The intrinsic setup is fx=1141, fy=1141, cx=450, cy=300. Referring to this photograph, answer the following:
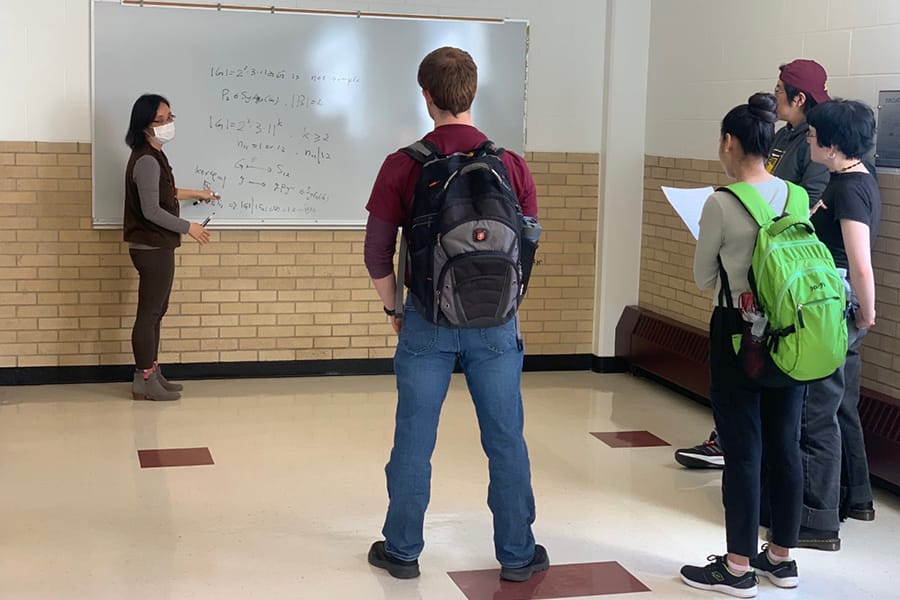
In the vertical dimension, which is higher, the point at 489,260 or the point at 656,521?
the point at 489,260

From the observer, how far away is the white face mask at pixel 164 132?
581 cm

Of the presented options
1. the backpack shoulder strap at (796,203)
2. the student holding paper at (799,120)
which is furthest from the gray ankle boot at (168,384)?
the backpack shoulder strap at (796,203)

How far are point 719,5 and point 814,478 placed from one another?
10.1 feet

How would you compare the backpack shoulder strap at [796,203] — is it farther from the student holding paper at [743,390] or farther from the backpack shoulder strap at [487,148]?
the backpack shoulder strap at [487,148]

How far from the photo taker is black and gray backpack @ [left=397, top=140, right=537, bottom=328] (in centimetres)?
323

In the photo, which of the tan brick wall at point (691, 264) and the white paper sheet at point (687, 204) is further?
the tan brick wall at point (691, 264)

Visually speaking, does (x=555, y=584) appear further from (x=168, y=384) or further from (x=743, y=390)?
(x=168, y=384)

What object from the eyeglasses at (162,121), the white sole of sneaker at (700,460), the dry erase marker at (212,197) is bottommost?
the white sole of sneaker at (700,460)

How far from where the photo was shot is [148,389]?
6.00 meters

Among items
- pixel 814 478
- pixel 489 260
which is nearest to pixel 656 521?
pixel 814 478

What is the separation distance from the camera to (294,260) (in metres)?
6.58

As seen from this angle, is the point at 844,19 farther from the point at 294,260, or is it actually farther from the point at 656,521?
the point at 294,260

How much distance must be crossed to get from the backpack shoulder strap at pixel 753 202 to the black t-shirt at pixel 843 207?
615mm

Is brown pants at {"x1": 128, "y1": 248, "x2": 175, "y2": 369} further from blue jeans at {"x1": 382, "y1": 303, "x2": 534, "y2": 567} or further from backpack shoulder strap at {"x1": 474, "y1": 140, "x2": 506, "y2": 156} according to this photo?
backpack shoulder strap at {"x1": 474, "y1": 140, "x2": 506, "y2": 156}
